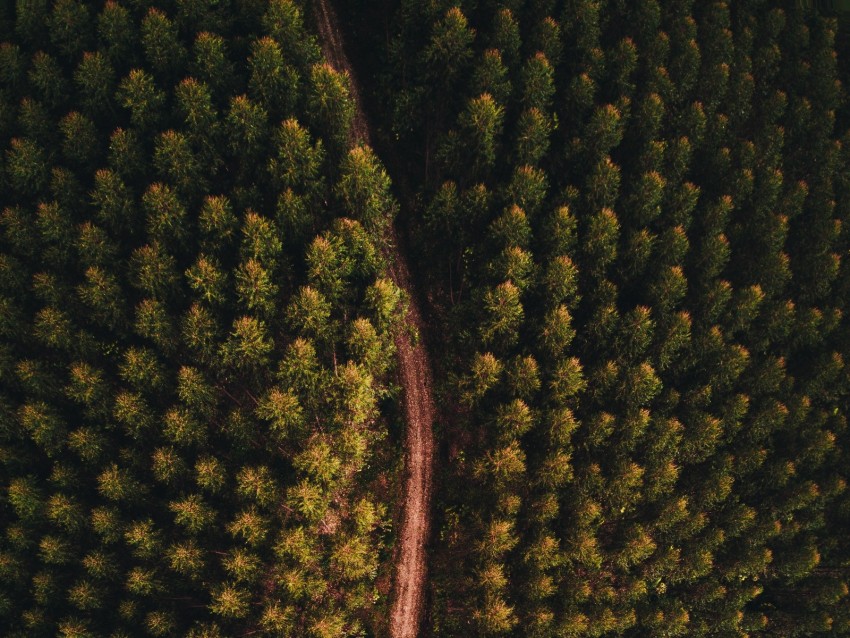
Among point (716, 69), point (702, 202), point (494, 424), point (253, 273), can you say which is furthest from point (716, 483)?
point (253, 273)

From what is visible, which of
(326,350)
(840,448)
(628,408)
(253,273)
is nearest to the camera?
(253,273)

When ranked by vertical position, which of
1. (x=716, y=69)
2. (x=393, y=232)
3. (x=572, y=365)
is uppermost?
(x=716, y=69)

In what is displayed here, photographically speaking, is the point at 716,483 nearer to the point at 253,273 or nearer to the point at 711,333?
the point at 711,333

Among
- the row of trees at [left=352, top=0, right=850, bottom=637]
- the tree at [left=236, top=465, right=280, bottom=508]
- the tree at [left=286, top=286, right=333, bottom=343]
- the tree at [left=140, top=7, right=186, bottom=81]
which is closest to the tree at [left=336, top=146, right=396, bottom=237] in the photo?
the row of trees at [left=352, top=0, right=850, bottom=637]

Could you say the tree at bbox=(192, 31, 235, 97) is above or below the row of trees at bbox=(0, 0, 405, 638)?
above

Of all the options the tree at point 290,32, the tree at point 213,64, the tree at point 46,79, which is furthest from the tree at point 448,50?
the tree at point 46,79

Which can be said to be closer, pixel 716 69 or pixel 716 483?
pixel 716 483

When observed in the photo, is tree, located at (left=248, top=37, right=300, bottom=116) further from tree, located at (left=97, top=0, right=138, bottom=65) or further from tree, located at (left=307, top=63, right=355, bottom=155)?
tree, located at (left=97, top=0, right=138, bottom=65)

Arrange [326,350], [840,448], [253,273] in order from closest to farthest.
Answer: [253,273] → [326,350] → [840,448]

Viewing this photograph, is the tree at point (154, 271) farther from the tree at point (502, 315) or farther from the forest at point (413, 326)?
the tree at point (502, 315)
